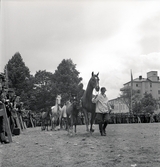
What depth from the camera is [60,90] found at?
12617 mm

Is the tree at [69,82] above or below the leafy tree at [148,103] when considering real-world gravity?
below

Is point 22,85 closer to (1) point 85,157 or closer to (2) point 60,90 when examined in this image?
(2) point 60,90

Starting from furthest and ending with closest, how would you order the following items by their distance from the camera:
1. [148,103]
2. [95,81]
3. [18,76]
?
[148,103] < [95,81] < [18,76]

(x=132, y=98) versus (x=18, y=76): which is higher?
(x=132, y=98)

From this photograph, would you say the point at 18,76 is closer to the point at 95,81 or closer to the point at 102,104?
the point at 95,81

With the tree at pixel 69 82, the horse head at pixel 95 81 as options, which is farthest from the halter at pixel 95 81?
the tree at pixel 69 82

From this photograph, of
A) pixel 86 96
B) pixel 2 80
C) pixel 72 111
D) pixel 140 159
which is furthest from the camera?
pixel 72 111

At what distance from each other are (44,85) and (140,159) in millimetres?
8100

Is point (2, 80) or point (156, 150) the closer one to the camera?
point (156, 150)

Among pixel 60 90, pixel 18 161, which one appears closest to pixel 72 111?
pixel 60 90

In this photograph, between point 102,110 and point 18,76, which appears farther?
point 102,110

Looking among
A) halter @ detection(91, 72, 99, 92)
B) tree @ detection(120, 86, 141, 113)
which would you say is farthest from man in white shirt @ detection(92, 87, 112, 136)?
tree @ detection(120, 86, 141, 113)

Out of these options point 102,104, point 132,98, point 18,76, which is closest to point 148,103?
point 132,98

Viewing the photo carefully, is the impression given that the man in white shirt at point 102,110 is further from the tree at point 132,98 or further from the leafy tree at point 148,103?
the leafy tree at point 148,103
